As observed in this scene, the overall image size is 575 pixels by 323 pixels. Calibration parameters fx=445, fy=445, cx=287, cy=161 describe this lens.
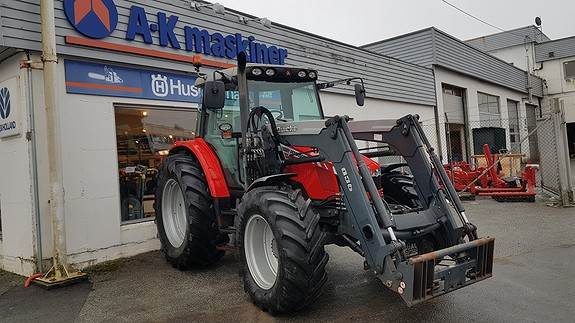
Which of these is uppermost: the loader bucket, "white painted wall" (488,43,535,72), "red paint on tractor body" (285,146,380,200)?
"white painted wall" (488,43,535,72)

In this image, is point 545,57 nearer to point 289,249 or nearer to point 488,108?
point 488,108

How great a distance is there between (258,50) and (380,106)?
5.68m

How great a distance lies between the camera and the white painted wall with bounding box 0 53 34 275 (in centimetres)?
605

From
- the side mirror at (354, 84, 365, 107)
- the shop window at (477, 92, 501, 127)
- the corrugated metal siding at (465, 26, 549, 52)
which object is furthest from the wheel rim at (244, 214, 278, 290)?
the corrugated metal siding at (465, 26, 549, 52)

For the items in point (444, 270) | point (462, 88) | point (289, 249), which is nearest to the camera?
point (444, 270)

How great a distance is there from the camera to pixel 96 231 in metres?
6.48

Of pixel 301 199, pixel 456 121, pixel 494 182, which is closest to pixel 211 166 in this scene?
pixel 301 199

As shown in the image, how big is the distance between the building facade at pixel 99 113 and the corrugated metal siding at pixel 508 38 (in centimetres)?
2423

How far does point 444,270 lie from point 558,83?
2852 centimetres

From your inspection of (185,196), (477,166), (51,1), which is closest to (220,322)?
(185,196)

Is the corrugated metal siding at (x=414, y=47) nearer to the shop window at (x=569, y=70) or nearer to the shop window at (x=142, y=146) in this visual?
the shop window at (x=142, y=146)

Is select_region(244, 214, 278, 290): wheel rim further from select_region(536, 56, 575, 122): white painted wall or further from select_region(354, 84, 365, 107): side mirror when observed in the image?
select_region(536, 56, 575, 122): white painted wall

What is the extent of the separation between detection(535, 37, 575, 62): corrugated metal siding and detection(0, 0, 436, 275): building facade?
25329 millimetres

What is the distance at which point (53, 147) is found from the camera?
5609mm
